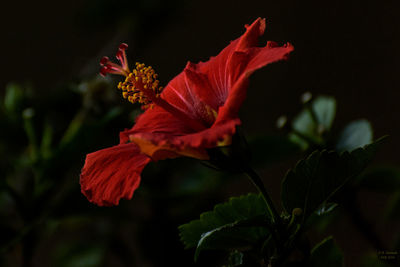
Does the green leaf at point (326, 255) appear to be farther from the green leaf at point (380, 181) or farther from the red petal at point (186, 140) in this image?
the green leaf at point (380, 181)

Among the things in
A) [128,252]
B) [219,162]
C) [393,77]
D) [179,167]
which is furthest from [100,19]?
[219,162]

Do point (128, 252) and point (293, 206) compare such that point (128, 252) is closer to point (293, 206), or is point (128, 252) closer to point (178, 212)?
point (178, 212)

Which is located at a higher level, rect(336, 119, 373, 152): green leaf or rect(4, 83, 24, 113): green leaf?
rect(4, 83, 24, 113): green leaf

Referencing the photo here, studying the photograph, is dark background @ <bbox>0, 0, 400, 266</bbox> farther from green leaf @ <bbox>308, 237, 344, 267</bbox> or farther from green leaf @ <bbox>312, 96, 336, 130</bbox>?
green leaf @ <bbox>308, 237, 344, 267</bbox>

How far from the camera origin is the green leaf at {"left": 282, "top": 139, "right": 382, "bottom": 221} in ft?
1.34

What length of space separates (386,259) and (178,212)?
536 mm

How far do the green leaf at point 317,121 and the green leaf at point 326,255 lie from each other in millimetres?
307

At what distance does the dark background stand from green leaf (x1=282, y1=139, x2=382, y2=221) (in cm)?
117

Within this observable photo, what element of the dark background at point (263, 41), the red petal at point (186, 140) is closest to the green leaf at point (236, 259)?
the red petal at point (186, 140)

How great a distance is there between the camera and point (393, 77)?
68.9 inches

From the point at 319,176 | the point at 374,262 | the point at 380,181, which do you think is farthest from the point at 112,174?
the point at 380,181

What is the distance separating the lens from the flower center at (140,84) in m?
0.52

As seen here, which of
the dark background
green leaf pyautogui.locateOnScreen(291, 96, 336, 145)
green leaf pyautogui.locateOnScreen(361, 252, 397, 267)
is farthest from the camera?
the dark background

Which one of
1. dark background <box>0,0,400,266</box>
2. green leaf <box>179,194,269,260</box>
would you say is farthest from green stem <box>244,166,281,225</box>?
dark background <box>0,0,400,266</box>
